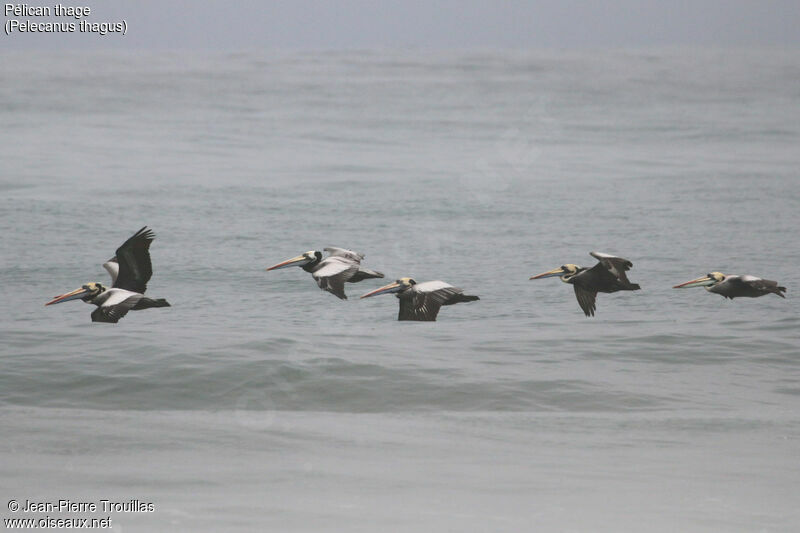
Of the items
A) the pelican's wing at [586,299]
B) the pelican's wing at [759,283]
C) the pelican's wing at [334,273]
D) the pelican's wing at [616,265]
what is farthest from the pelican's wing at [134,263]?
the pelican's wing at [759,283]

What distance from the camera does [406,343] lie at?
24.8 metres

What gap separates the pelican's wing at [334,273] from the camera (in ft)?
43.2

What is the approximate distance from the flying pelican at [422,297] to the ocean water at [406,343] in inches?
110

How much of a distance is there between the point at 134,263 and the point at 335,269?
247 cm

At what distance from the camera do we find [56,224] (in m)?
36.2

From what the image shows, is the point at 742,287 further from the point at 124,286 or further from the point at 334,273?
the point at 124,286

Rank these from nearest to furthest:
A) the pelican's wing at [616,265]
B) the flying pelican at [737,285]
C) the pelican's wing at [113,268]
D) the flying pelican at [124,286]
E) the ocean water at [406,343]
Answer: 1. the flying pelican at [124,286]
2. the flying pelican at [737,285]
3. the pelican's wing at [616,265]
4. the pelican's wing at [113,268]
5. the ocean water at [406,343]

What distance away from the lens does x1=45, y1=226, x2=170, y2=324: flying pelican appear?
41.6 ft

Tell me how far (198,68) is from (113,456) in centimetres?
9247

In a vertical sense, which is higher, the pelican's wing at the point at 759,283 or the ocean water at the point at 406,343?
the pelican's wing at the point at 759,283

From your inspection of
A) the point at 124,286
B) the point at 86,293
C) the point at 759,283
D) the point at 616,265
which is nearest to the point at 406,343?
the point at 124,286

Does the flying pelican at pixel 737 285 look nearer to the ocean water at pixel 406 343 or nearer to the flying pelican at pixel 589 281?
the flying pelican at pixel 589 281

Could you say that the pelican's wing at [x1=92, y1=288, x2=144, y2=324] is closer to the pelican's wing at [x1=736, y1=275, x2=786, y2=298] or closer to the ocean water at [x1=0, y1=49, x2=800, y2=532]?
the ocean water at [x1=0, y1=49, x2=800, y2=532]

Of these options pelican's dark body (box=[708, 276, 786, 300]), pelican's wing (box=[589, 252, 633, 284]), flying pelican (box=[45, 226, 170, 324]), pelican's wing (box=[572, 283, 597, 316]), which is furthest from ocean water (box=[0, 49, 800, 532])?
pelican's wing (box=[589, 252, 633, 284])
